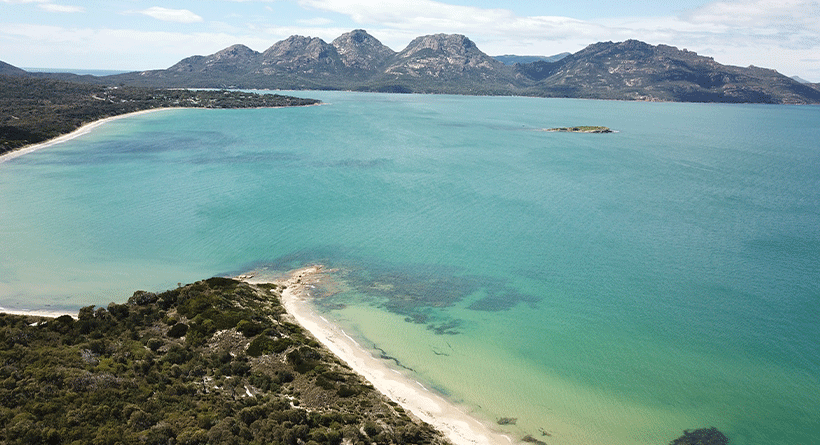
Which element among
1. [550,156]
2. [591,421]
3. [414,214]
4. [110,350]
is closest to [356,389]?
[591,421]

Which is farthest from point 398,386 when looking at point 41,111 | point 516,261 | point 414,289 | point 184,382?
point 41,111

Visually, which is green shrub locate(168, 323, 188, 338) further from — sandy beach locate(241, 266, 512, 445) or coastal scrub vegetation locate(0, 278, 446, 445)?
sandy beach locate(241, 266, 512, 445)

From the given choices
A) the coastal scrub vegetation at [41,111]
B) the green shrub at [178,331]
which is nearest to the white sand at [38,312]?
the green shrub at [178,331]

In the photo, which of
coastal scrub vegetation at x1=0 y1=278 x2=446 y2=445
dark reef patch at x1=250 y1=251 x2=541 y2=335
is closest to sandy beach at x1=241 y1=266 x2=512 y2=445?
coastal scrub vegetation at x1=0 y1=278 x2=446 y2=445

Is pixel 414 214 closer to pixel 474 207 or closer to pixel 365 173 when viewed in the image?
pixel 474 207

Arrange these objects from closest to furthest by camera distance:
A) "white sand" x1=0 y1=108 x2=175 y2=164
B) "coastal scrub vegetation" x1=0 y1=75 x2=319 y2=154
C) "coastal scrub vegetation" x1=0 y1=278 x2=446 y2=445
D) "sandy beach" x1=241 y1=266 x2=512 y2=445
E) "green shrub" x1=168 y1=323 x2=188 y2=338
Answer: "coastal scrub vegetation" x1=0 y1=278 x2=446 y2=445
"sandy beach" x1=241 y1=266 x2=512 y2=445
"green shrub" x1=168 y1=323 x2=188 y2=338
"white sand" x1=0 y1=108 x2=175 y2=164
"coastal scrub vegetation" x1=0 y1=75 x2=319 y2=154

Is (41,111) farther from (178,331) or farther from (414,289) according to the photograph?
(414,289)
